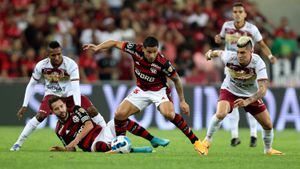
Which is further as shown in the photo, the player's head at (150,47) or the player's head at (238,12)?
the player's head at (238,12)

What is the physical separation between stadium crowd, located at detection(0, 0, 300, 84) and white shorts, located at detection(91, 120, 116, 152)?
8.28 m

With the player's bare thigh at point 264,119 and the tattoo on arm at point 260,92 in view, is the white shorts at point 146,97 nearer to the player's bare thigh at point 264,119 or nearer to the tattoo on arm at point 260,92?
the player's bare thigh at point 264,119

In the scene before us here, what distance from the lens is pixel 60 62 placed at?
13844mm

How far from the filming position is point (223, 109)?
1278 cm

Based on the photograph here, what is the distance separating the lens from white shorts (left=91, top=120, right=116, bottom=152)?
1296cm

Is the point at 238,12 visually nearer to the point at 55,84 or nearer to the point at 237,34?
the point at 237,34

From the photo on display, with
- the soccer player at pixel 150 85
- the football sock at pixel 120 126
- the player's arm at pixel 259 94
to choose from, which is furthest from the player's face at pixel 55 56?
the player's arm at pixel 259 94

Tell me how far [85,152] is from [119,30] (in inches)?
413

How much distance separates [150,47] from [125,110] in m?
1.21

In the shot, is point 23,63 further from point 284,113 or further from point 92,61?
point 284,113

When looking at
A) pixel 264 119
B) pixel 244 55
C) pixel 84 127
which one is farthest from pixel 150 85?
pixel 264 119

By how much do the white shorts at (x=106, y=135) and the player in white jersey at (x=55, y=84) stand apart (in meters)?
0.42

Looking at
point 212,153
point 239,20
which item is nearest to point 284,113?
point 239,20

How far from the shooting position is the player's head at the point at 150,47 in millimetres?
12633
